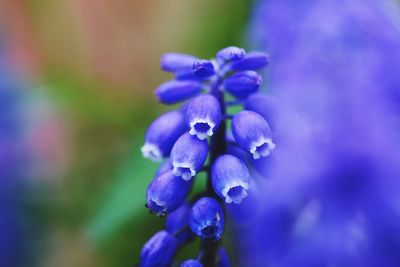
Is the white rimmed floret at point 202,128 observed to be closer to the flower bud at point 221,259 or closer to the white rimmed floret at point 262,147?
the white rimmed floret at point 262,147

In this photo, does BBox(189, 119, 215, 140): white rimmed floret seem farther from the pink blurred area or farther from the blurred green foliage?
the pink blurred area

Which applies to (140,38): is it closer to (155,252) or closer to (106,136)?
(106,136)

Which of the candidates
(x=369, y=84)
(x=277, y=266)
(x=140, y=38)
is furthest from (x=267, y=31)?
(x=140, y=38)

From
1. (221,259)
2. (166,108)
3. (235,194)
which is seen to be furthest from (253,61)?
(166,108)

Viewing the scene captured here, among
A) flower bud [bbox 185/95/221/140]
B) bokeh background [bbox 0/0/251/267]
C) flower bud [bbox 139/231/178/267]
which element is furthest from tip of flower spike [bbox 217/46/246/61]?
bokeh background [bbox 0/0/251/267]

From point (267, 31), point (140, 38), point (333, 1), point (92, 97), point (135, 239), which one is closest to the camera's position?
point (333, 1)

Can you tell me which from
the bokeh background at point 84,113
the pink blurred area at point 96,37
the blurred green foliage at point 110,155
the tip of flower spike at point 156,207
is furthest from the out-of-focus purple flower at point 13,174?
the tip of flower spike at point 156,207
